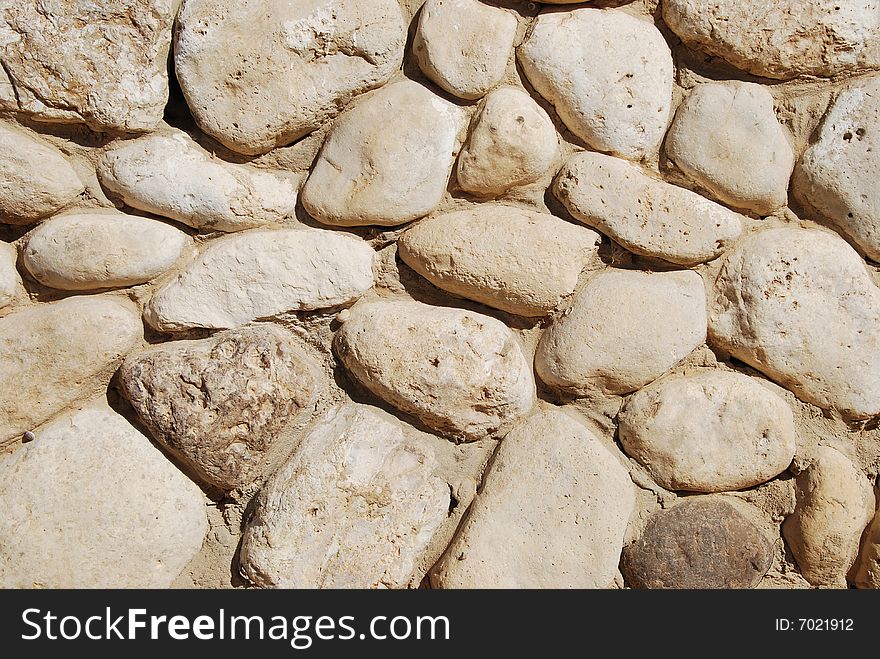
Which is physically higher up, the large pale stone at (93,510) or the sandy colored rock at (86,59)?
the sandy colored rock at (86,59)

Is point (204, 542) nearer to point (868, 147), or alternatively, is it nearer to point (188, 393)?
point (188, 393)

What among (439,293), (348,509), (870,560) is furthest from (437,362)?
(870,560)

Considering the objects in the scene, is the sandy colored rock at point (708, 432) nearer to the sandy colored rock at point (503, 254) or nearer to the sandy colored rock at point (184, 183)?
the sandy colored rock at point (503, 254)

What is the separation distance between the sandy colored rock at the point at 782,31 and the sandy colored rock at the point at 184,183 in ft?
1.92

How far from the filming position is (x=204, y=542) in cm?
95

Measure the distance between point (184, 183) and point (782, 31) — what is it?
2.53 feet

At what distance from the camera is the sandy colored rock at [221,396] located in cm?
90

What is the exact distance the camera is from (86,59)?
886mm

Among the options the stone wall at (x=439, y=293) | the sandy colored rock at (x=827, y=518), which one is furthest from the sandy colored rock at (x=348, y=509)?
the sandy colored rock at (x=827, y=518)

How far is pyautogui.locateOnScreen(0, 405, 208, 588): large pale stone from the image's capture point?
0.88 metres

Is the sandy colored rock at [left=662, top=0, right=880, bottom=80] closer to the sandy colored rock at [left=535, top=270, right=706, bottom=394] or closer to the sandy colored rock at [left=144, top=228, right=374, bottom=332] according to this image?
the sandy colored rock at [left=535, top=270, right=706, bottom=394]

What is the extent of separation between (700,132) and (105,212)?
0.76 m

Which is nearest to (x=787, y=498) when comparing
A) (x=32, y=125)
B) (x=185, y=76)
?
(x=185, y=76)

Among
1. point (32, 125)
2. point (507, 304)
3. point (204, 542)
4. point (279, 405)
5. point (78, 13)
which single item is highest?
point (78, 13)
